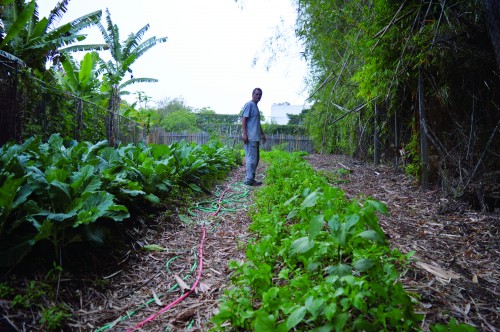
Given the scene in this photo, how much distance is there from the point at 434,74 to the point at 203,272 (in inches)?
154

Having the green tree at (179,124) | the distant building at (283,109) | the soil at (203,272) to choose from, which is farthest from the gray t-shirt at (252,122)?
the distant building at (283,109)

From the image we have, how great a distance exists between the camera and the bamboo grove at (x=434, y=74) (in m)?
3.03

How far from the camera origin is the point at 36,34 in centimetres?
827

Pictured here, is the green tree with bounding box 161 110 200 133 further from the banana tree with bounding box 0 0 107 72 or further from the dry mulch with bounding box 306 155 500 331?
the dry mulch with bounding box 306 155 500 331

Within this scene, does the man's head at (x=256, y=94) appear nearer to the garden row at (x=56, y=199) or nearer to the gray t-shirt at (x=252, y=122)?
the gray t-shirt at (x=252, y=122)

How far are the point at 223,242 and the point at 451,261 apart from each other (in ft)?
6.56

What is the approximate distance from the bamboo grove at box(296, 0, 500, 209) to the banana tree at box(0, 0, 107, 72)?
303 inches

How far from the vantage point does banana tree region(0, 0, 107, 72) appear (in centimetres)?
786

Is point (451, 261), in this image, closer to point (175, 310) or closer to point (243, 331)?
point (243, 331)

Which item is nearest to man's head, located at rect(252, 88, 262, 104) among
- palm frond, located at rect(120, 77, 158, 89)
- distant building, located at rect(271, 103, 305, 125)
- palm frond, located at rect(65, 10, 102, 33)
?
palm frond, located at rect(65, 10, 102, 33)

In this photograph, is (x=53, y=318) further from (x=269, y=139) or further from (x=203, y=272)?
(x=269, y=139)

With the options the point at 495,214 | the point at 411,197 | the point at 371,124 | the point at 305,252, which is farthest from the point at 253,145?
the point at 305,252

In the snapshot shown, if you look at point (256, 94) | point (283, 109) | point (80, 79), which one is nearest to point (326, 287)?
point (256, 94)

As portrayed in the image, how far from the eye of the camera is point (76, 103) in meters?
6.77
